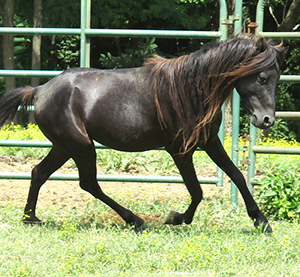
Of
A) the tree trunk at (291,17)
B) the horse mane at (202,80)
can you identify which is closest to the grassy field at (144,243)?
the horse mane at (202,80)

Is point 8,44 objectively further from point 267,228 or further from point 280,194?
point 267,228

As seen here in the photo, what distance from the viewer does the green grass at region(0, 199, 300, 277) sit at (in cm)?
373

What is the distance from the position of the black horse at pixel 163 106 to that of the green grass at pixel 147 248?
0.73ft

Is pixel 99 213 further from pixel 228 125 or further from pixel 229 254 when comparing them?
pixel 228 125

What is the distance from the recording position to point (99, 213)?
546 centimetres

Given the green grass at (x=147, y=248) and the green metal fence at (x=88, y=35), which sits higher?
the green metal fence at (x=88, y=35)

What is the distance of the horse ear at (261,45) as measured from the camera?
14.4ft

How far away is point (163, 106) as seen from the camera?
470 cm

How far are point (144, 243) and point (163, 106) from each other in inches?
45.6

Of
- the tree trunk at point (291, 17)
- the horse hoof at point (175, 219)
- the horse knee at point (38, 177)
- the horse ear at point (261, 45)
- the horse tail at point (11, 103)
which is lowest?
the horse hoof at point (175, 219)

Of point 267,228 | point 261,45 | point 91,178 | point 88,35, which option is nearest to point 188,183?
point 267,228

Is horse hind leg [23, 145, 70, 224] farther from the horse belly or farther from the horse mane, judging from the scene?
the horse mane

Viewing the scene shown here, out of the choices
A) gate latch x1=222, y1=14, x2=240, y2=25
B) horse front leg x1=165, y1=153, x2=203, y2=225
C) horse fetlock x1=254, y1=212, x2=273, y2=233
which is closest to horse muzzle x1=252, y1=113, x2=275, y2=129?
horse front leg x1=165, y1=153, x2=203, y2=225

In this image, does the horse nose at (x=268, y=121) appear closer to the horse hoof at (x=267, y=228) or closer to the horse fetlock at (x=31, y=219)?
the horse hoof at (x=267, y=228)
